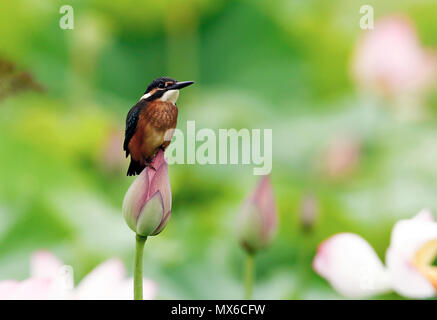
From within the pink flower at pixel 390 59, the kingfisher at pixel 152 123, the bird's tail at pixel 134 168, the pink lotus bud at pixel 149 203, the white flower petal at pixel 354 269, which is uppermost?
the pink flower at pixel 390 59

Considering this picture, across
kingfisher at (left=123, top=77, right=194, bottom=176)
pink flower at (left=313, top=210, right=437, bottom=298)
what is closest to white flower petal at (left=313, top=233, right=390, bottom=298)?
pink flower at (left=313, top=210, right=437, bottom=298)

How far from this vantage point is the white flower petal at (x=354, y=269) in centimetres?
32

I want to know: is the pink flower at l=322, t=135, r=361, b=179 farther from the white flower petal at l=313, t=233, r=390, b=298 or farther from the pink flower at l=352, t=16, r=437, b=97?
the white flower petal at l=313, t=233, r=390, b=298

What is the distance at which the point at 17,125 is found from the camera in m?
1.27

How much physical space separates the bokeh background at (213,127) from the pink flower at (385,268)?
283 mm

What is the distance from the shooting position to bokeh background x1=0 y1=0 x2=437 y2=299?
93 centimetres

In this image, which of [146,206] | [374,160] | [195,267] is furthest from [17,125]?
[146,206]

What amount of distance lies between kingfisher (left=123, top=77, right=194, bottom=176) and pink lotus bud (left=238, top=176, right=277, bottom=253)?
108 millimetres

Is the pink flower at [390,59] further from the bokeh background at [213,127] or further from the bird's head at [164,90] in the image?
the bird's head at [164,90]

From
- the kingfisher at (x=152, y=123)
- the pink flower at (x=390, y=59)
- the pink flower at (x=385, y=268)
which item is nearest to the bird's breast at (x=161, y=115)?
the kingfisher at (x=152, y=123)

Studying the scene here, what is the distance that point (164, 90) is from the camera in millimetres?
372

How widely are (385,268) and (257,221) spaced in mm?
130
